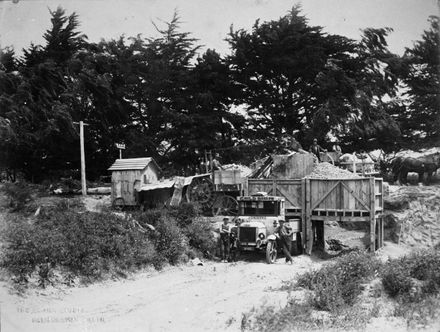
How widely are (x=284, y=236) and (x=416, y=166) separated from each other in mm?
15896

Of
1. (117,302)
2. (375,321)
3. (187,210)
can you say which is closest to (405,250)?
(187,210)

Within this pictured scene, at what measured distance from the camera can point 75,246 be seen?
1523 centimetres

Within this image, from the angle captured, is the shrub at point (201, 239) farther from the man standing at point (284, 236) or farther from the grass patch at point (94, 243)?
the man standing at point (284, 236)

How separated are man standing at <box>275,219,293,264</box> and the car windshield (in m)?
0.62

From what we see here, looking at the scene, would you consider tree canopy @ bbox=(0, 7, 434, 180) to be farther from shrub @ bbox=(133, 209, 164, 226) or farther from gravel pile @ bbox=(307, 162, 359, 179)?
shrub @ bbox=(133, 209, 164, 226)

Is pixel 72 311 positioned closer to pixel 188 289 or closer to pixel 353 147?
pixel 188 289

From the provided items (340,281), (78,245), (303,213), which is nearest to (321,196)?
(303,213)

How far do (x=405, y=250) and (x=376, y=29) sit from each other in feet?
55.3

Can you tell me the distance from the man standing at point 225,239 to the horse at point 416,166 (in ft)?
56.7

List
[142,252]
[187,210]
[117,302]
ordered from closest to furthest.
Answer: [117,302], [142,252], [187,210]

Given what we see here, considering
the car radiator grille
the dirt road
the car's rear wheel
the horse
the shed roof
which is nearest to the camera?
the dirt road

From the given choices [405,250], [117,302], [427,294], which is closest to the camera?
[427,294]

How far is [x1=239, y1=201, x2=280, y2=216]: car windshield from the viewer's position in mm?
19609

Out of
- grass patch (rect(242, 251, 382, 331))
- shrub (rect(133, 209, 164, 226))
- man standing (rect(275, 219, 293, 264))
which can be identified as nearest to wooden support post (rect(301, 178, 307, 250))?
man standing (rect(275, 219, 293, 264))
